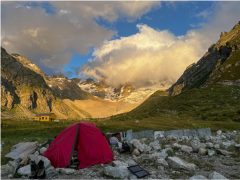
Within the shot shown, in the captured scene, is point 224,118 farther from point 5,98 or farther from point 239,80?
point 5,98

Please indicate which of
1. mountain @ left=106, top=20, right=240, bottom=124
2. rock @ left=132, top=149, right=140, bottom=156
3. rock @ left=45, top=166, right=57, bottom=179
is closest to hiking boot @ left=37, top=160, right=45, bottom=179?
rock @ left=45, top=166, right=57, bottom=179

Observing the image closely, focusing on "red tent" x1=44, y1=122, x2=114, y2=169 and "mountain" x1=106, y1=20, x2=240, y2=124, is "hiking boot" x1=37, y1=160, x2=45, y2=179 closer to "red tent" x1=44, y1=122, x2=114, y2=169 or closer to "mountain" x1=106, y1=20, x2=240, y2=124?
"red tent" x1=44, y1=122, x2=114, y2=169

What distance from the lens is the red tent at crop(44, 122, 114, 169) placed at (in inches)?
455

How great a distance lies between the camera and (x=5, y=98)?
513 ft

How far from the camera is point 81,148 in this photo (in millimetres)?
12391

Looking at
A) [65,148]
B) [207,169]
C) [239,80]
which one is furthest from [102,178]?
[239,80]

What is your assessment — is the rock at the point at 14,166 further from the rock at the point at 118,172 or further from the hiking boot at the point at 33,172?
the rock at the point at 118,172

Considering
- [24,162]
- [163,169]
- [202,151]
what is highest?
[24,162]

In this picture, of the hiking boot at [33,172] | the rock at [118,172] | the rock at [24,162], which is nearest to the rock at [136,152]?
the rock at [118,172]

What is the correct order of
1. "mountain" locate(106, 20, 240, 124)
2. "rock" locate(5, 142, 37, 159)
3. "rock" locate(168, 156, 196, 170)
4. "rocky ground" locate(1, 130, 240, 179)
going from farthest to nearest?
"mountain" locate(106, 20, 240, 124) < "rock" locate(5, 142, 37, 159) < "rock" locate(168, 156, 196, 170) < "rocky ground" locate(1, 130, 240, 179)

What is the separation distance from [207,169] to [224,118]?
44122mm

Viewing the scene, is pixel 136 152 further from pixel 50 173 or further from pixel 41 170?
pixel 41 170

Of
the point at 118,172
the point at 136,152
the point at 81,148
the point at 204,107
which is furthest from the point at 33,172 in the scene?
the point at 204,107

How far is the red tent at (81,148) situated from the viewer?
11555 mm
